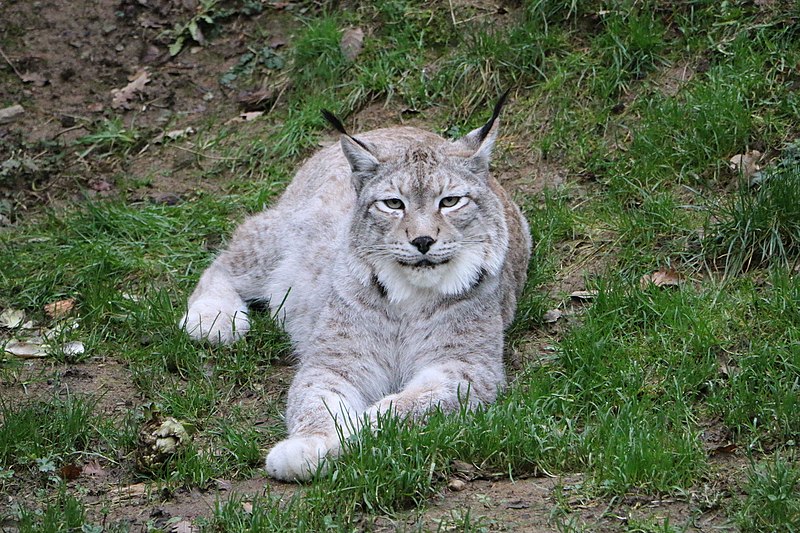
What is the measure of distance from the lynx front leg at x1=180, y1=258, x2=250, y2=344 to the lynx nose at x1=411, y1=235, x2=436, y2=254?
4.90 feet

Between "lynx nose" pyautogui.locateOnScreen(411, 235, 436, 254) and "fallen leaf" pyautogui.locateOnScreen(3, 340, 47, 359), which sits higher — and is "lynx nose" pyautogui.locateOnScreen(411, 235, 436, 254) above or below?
above

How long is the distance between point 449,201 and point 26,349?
2.67 m

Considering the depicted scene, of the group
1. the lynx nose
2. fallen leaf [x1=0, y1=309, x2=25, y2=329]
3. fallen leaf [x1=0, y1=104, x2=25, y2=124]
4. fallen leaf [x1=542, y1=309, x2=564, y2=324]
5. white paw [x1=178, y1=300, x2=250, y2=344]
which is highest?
the lynx nose

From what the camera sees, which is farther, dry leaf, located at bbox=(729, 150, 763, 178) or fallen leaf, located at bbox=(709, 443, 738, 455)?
dry leaf, located at bbox=(729, 150, 763, 178)

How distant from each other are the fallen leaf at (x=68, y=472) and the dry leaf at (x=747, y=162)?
4.23 m

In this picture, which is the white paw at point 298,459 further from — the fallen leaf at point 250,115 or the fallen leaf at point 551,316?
the fallen leaf at point 250,115

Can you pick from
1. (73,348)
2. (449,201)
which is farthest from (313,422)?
(73,348)

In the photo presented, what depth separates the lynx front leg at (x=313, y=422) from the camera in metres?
4.62

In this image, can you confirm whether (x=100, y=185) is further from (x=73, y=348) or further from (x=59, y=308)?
(x=73, y=348)

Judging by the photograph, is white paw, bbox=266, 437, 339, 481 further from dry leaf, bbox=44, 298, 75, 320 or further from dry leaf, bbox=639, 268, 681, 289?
dry leaf, bbox=44, 298, 75, 320

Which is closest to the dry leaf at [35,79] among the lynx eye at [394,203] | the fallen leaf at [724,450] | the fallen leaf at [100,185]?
the fallen leaf at [100,185]

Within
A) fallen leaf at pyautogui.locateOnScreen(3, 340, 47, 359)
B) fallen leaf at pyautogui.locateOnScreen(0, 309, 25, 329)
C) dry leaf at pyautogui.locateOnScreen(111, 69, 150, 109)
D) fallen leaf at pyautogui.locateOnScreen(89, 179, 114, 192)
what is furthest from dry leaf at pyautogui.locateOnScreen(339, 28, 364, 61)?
fallen leaf at pyautogui.locateOnScreen(3, 340, 47, 359)

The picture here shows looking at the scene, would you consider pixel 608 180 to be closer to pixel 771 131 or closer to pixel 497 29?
pixel 771 131

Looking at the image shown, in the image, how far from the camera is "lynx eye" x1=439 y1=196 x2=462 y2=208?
219 inches
